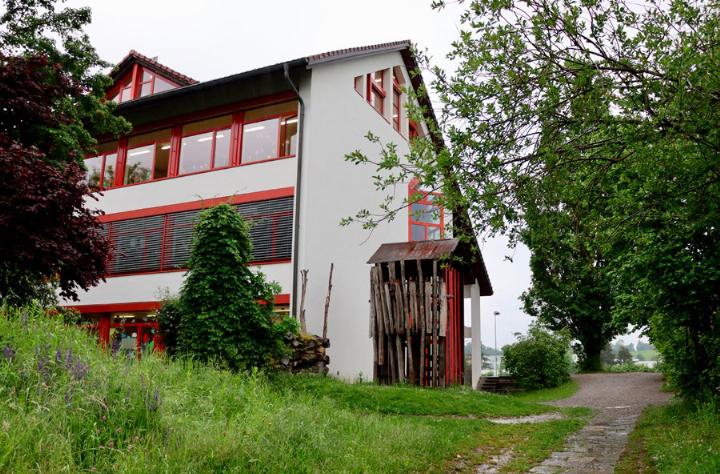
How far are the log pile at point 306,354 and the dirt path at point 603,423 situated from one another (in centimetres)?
643

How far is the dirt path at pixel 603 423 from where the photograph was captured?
7.11 metres

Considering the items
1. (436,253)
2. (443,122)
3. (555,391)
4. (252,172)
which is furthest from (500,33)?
(555,391)

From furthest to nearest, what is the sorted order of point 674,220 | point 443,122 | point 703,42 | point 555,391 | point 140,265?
1. point 555,391
2. point 140,265
3. point 674,220
4. point 443,122
5. point 703,42

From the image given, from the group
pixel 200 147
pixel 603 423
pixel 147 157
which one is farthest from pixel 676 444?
pixel 147 157

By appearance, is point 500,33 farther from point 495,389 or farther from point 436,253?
point 495,389

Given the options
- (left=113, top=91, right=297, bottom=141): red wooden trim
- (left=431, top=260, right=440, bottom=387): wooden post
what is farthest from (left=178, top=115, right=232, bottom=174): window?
(left=431, top=260, right=440, bottom=387): wooden post

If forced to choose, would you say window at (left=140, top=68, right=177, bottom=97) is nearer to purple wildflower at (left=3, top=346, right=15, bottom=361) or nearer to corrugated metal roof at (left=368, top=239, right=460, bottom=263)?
corrugated metal roof at (left=368, top=239, right=460, bottom=263)

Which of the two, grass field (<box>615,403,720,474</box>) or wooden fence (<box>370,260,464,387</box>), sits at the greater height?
wooden fence (<box>370,260,464,387</box>)

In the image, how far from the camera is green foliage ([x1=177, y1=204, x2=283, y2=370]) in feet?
37.1

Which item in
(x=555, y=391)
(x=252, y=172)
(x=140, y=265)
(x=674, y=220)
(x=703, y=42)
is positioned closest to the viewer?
(x=703, y=42)

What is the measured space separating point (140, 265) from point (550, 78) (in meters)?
15.6

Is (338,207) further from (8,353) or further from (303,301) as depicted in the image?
(8,353)

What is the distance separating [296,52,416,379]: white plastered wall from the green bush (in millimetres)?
9095

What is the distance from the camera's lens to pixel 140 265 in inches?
728
